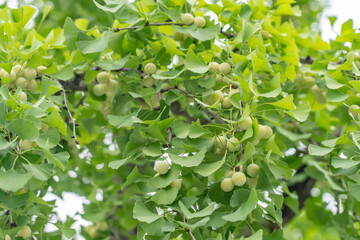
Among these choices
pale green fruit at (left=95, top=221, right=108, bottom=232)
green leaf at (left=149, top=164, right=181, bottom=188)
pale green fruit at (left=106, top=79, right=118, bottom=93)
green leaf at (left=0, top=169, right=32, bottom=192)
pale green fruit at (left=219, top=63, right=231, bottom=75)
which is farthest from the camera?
pale green fruit at (left=95, top=221, right=108, bottom=232)

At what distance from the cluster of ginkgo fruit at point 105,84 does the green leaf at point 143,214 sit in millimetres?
453

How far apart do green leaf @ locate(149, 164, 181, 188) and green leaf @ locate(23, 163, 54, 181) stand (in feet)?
0.65

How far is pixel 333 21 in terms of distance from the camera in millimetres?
1390

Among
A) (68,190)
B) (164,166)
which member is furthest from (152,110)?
(68,190)

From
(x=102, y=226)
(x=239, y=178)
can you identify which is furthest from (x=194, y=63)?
(x=102, y=226)

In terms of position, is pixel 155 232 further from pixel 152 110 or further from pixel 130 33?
pixel 130 33

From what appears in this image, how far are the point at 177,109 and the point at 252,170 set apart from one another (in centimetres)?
61

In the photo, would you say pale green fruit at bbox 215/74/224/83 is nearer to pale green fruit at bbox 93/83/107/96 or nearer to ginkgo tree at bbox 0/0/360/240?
ginkgo tree at bbox 0/0/360/240

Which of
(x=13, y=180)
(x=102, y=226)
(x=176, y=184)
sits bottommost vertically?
(x=102, y=226)

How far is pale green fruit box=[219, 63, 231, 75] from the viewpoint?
3.53 ft

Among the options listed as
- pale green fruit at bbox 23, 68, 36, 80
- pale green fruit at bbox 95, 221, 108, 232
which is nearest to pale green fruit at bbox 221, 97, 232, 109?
pale green fruit at bbox 23, 68, 36, 80

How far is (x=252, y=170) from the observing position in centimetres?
96

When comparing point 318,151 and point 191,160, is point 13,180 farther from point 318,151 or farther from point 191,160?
point 318,151

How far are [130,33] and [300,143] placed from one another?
820 mm
